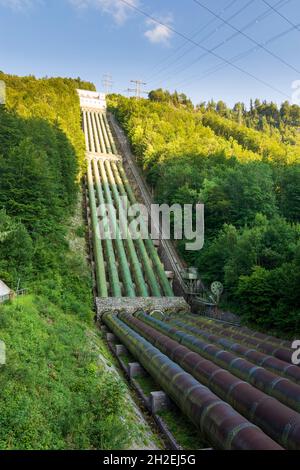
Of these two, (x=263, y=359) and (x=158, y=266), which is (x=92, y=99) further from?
(x=263, y=359)

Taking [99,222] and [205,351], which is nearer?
[205,351]

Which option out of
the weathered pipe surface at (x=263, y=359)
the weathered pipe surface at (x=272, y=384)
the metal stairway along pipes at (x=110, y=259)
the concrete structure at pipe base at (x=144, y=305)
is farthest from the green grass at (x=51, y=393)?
the metal stairway along pipes at (x=110, y=259)

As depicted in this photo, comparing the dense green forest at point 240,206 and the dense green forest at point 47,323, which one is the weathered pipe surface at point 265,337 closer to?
the dense green forest at point 240,206

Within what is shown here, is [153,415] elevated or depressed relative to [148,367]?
depressed

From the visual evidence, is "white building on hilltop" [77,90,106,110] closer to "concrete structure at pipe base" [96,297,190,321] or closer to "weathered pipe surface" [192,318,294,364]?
"concrete structure at pipe base" [96,297,190,321]

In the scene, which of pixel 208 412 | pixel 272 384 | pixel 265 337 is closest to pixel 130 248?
pixel 265 337

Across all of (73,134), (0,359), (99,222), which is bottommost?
(0,359)

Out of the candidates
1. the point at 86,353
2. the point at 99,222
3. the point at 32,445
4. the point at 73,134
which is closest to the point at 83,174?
the point at 73,134

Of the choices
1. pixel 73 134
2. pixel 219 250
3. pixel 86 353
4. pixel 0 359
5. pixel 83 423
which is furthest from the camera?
pixel 73 134
